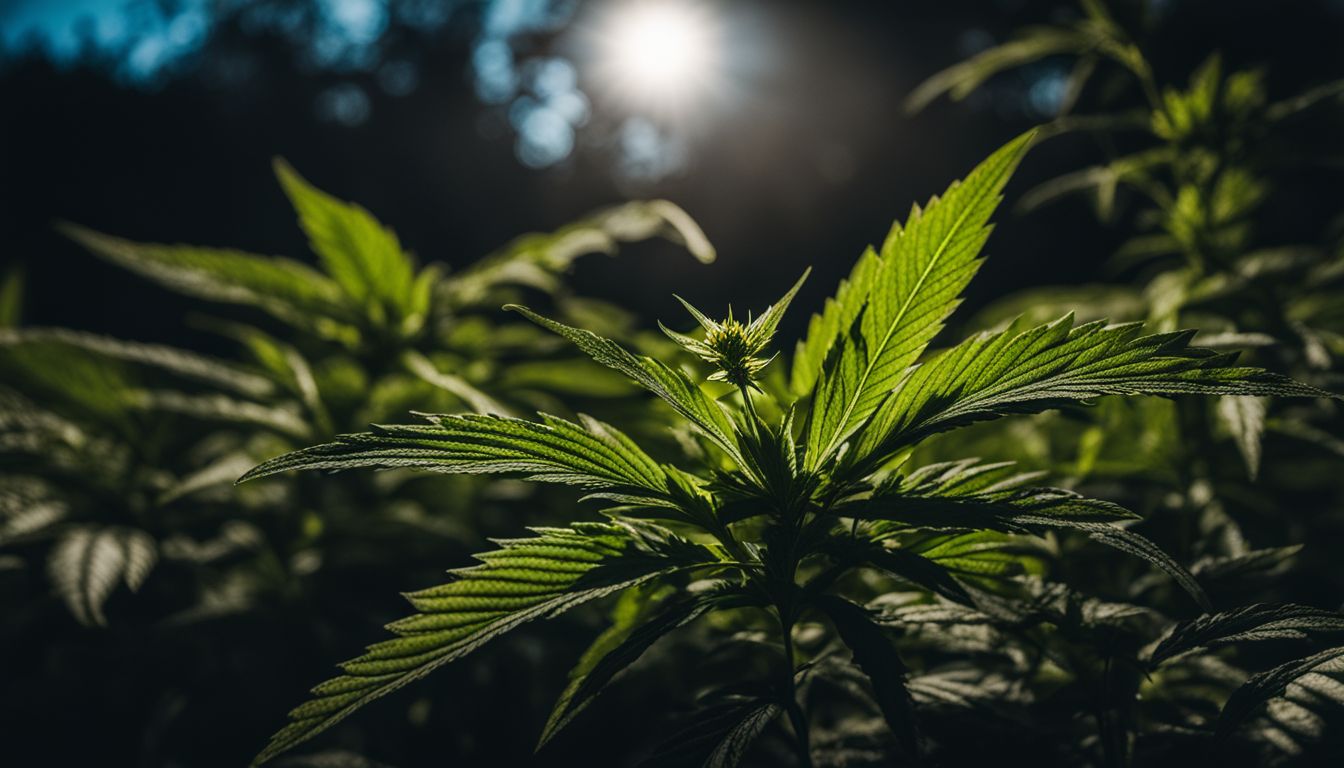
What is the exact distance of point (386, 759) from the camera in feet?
3.51

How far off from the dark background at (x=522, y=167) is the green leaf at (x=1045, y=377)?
81 cm

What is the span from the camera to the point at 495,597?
0.66 metres

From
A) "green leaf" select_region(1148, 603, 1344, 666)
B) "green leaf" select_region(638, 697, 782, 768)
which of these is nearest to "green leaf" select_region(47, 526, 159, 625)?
"green leaf" select_region(638, 697, 782, 768)

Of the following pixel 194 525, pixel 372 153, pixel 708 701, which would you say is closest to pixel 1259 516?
pixel 708 701

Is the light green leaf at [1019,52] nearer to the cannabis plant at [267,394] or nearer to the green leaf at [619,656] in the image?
the cannabis plant at [267,394]

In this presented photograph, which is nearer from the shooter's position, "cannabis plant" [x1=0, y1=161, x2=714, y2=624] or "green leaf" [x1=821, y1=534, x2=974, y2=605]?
"green leaf" [x1=821, y1=534, x2=974, y2=605]

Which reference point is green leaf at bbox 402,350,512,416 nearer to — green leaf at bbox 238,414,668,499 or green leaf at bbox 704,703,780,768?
green leaf at bbox 238,414,668,499

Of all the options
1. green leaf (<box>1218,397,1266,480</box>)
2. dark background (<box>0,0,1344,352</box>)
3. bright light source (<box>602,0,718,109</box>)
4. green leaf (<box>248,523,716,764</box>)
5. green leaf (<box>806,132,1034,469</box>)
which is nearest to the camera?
green leaf (<box>248,523,716,764</box>)

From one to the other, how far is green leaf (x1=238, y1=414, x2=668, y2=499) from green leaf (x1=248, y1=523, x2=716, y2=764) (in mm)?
54

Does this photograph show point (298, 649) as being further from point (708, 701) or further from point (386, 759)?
point (708, 701)

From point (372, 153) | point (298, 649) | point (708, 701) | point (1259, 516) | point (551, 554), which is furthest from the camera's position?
point (372, 153)

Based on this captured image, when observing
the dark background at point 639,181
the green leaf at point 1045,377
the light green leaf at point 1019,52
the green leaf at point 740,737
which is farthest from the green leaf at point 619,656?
the dark background at point 639,181

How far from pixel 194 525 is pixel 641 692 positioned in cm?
95

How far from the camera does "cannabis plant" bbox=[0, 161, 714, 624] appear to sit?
1236mm
